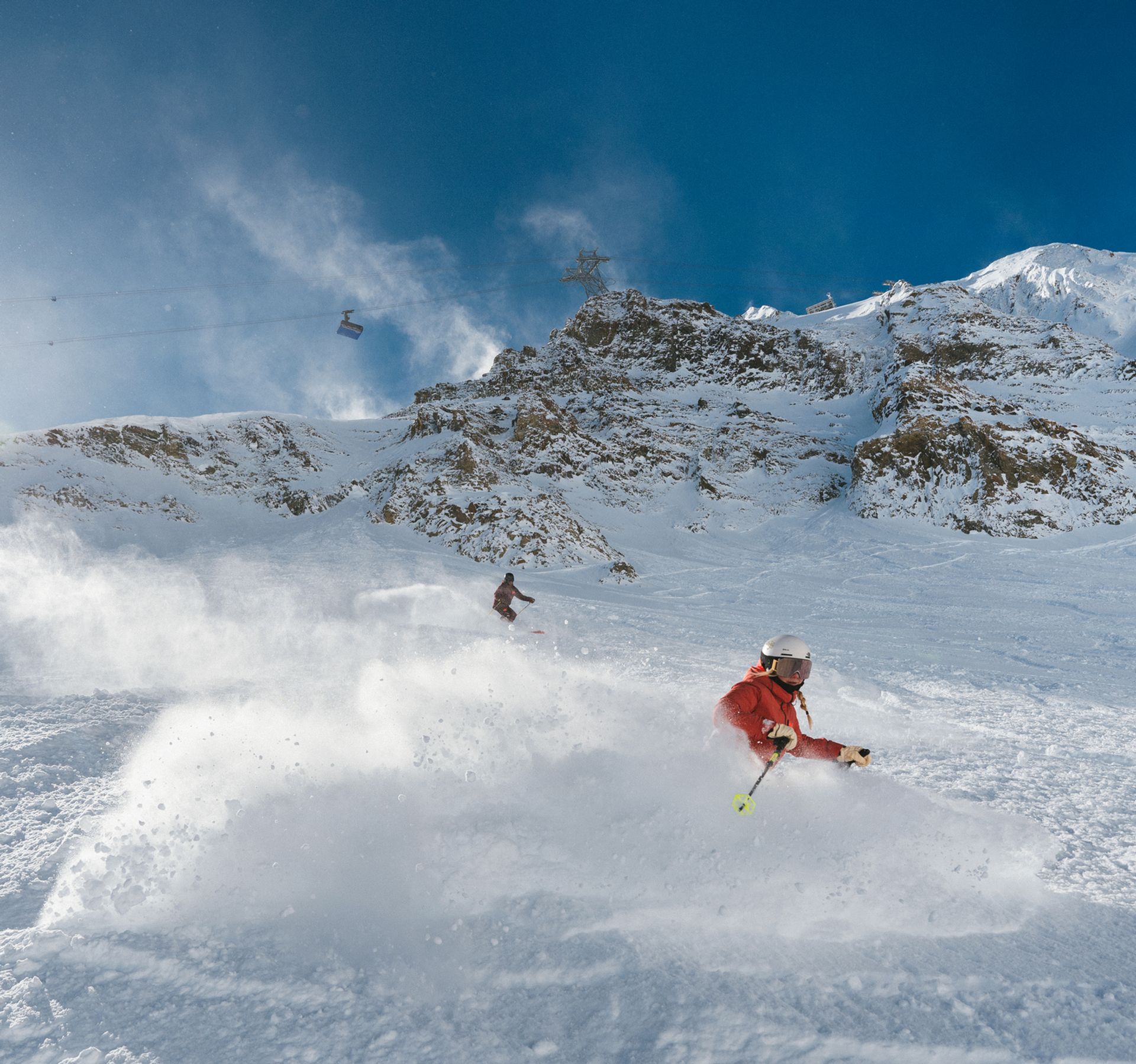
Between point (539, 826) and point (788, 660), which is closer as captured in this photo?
point (539, 826)

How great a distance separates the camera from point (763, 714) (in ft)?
13.4

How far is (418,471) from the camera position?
26.1 m

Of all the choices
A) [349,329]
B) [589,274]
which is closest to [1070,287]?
[589,274]

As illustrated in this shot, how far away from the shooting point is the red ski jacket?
404 cm

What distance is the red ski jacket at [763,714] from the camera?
13.3ft

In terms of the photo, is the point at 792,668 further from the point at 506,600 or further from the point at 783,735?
the point at 506,600

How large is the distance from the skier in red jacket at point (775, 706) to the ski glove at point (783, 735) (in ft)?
0.09

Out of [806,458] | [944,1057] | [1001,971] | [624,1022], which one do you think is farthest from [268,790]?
[806,458]

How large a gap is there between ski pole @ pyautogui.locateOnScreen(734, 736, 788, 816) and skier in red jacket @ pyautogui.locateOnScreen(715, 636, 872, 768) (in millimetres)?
22

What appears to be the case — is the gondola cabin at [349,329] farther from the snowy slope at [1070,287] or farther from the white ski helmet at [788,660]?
the snowy slope at [1070,287]

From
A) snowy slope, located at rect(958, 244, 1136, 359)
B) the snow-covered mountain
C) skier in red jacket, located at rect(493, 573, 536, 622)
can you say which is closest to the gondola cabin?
the snow-covered mountain

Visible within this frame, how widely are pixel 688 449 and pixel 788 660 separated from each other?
3501 centimetres

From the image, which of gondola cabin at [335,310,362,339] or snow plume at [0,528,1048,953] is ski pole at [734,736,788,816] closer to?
snow plume at [0,528,1048,953]

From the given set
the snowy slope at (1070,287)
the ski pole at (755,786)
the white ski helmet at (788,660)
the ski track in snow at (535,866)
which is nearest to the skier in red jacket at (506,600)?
the ski track in snow at (535,866)
